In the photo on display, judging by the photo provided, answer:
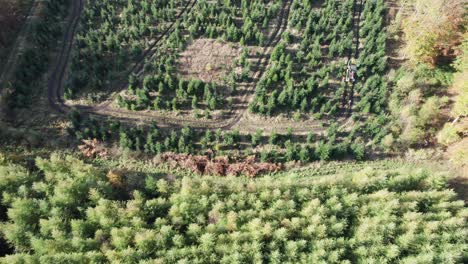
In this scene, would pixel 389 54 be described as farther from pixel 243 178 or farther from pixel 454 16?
pixel 243 178

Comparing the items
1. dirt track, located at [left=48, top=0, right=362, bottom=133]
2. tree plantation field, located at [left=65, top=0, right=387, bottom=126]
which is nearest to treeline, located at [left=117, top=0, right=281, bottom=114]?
tree plantation field, located at [left=65, top=0, right=387, bottom=126]

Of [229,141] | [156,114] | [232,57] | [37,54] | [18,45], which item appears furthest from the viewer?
[18,45]

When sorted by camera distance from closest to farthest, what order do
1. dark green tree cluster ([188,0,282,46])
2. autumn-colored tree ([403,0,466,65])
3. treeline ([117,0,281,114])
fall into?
autumn-colored tree ([403,0,466,65])
treeline ([117,0,281,114])
dark green tree cluster ([188,0,282,46])

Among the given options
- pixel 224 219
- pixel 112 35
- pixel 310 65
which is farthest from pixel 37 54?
pixel 310 65

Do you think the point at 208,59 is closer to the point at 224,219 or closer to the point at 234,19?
the point at 234,19

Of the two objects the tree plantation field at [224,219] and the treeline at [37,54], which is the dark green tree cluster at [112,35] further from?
the tree plantation field at [224,219]

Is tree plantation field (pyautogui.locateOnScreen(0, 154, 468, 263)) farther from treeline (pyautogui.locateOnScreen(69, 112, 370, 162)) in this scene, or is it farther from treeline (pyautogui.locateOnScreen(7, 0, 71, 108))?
treeline (pyautogui.locateOnScreen(7, 0, 71, 108))

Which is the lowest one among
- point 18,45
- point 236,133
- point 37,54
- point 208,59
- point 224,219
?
point 224,219
